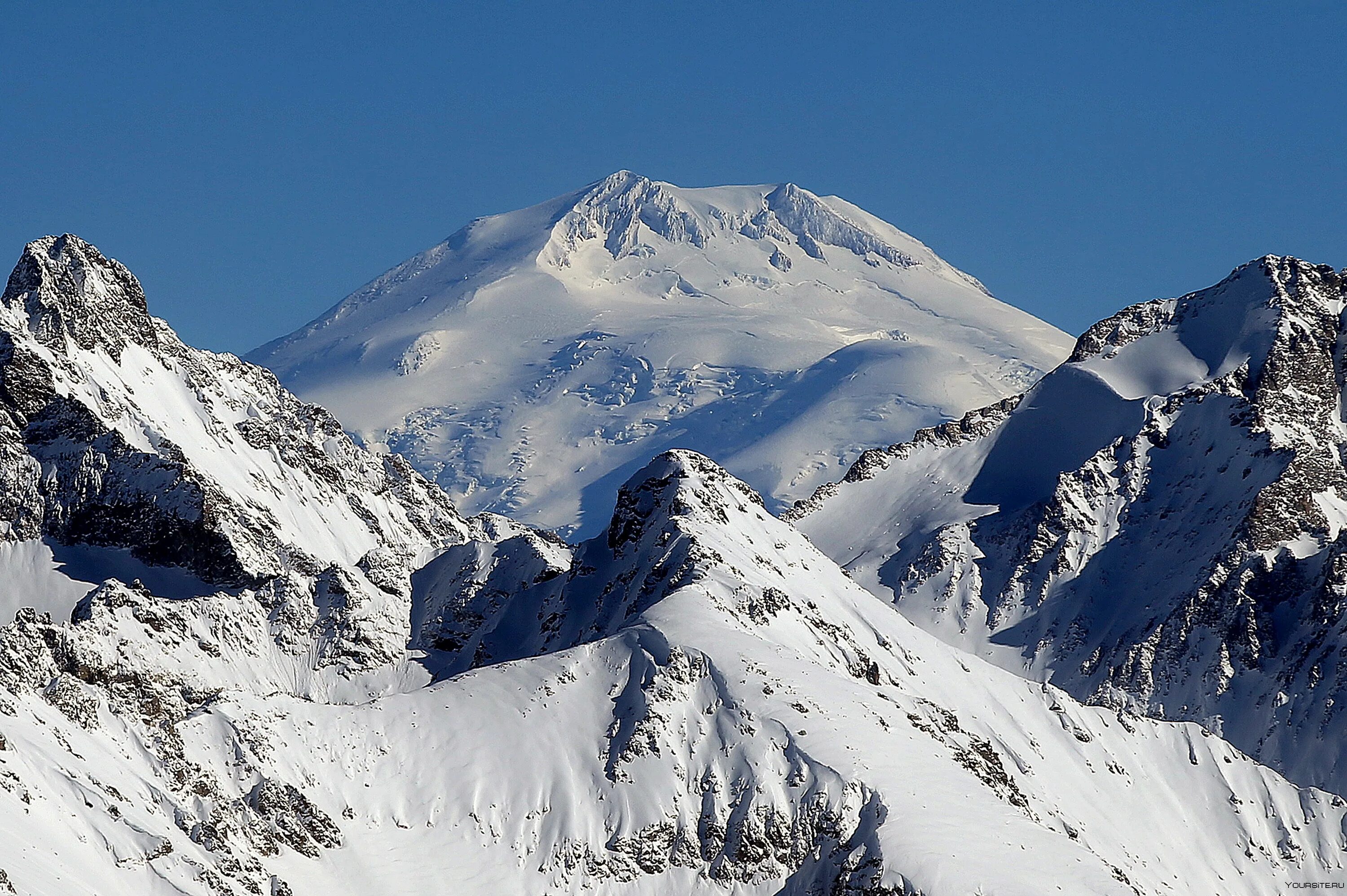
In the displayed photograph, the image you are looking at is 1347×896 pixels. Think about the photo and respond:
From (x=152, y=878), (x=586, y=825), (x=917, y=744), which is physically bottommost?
(x=152, y=878)

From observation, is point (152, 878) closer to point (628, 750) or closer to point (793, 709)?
point (628, 750)

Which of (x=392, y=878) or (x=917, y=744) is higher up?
(x=917, y=744)

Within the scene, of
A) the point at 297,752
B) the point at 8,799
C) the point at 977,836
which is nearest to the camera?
the point at 8,799

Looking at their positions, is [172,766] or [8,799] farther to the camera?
[172,766]

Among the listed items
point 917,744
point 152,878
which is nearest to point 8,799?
point 152,878

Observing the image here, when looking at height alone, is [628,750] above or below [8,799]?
above

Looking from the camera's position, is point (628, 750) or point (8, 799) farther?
point (628, 750)

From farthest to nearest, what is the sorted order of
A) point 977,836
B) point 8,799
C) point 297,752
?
1. point 297,752
2. point 977,836
3. point 8,799

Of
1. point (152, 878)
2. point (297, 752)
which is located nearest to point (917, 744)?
point (297, 752)

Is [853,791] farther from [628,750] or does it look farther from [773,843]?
[628,750]
